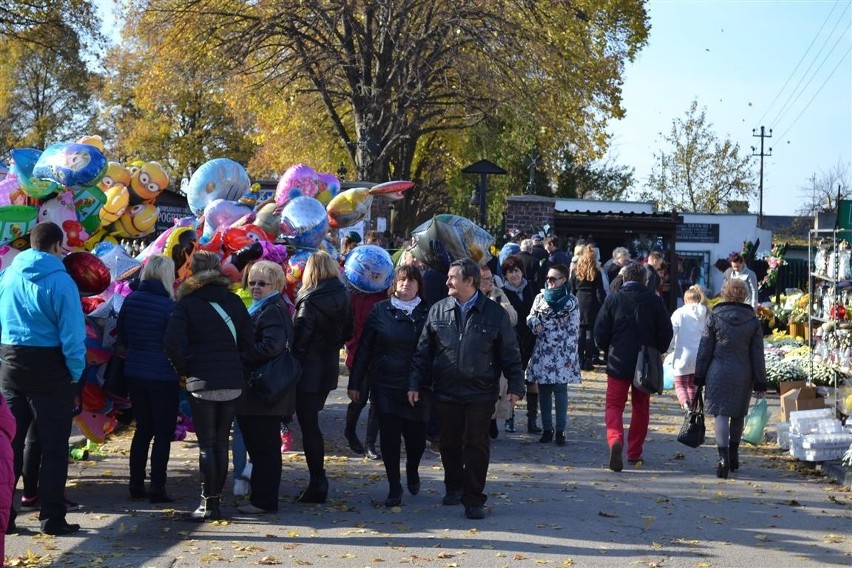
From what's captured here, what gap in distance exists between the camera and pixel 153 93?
31.1m

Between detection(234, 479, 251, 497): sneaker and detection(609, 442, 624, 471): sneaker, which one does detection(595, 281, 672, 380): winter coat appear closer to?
detection(609, 442, 624, 471): sneaker

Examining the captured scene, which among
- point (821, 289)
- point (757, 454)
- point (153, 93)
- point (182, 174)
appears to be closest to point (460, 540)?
point (757, 454)

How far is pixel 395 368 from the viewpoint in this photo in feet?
28.4

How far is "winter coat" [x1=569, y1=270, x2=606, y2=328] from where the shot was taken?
1680cm

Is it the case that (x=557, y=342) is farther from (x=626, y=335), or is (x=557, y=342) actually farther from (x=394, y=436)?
(x=394, y=436)

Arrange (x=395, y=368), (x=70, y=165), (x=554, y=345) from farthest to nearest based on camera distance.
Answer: (x=554, y=345) → (x=70, y=165) → (x=395, y=368)

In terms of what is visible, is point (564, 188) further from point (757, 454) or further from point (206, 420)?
point (206, 420)

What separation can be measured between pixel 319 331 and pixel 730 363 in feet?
12.0

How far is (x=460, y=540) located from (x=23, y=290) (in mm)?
3130

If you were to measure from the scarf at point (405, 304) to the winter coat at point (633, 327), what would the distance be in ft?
7.42

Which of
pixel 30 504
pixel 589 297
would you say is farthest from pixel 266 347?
pixel 589 297

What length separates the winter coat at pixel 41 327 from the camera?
290 inches

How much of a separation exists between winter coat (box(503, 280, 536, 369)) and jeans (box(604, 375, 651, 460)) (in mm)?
1419

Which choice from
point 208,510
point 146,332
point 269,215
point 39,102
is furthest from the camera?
point 39,102
